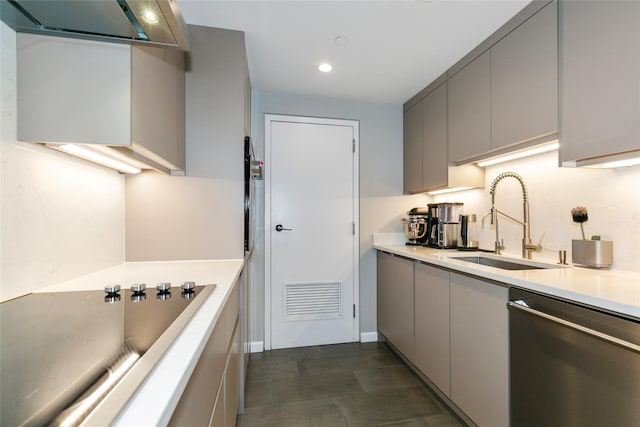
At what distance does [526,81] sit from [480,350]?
56.2 inches

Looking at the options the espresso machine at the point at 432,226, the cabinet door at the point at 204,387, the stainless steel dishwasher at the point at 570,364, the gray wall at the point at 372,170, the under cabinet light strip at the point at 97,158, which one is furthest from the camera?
the gray wall at the point at 372,170

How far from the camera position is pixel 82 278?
123cm

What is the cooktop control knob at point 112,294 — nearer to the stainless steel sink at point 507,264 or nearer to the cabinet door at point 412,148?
the stainless steel sink at point 507,264

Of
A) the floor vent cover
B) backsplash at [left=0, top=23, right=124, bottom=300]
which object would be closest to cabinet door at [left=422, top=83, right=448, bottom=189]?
the floor vent cover

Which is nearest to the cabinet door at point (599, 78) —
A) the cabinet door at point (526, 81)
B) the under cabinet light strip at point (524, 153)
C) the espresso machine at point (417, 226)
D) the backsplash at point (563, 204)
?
the cabinet door at point (526, 81)

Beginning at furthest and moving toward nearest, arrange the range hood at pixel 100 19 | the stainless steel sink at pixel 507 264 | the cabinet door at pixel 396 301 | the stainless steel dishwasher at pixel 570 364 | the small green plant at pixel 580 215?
1. the cabinet door at pixel 396 301
2. the stainless steel sink at pixel 507 264
3. the small green plant at pixel 580 215
4. the stainless steel dishwasher at pixel 570 364
5. the range hood at pixel 100 19

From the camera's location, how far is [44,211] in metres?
1.04

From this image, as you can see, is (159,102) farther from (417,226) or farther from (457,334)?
(417,226)

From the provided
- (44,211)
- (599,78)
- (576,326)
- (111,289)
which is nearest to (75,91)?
(44,211)

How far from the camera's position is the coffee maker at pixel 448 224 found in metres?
2.38

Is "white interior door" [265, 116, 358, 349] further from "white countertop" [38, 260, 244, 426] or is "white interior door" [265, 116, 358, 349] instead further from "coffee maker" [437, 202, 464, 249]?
"white countertop" [38, 260, 244, 426]

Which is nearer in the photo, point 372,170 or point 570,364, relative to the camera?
point 570,364

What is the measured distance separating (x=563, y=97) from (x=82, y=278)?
228 cm

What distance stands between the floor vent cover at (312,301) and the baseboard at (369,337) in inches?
11.7
